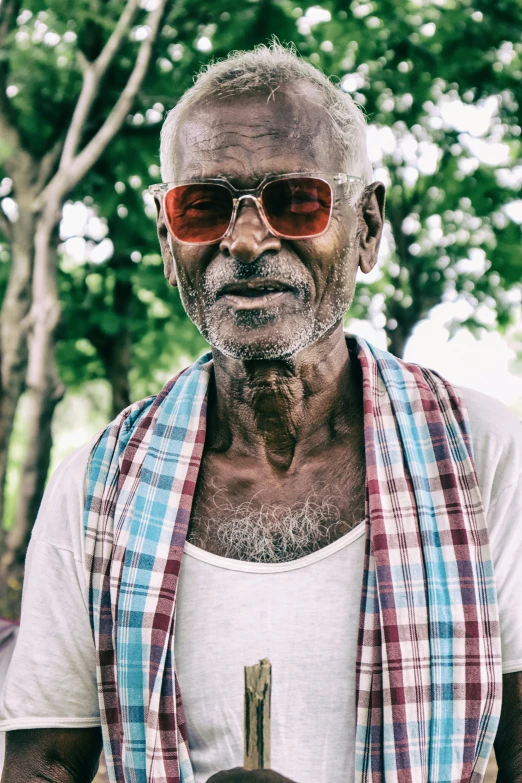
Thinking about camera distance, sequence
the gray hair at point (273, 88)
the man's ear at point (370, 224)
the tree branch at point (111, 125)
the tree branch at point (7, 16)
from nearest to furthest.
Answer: the gray hair at point (273, 88)
the man's ear at point (370, 224)
the tree branch at point (111, 125)
the tree branch at point (7, 16)

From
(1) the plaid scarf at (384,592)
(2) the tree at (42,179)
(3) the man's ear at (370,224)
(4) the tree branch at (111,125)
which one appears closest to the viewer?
(1) the plaid scarf at (384,592)

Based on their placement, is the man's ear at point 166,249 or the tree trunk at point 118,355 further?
the tree trunk at point 118,355

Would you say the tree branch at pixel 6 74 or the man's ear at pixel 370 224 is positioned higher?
the tree branch at pixel 6 74

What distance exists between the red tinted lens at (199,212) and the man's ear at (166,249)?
0.20 meters

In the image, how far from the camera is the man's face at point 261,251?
7.98 feet

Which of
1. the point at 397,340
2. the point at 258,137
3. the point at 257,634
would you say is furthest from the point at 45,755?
the point at 397,340

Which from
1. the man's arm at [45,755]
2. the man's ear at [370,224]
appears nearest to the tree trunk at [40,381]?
the man's ear at [370,224]

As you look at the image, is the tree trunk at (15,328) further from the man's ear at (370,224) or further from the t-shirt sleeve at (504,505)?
the t-shirt sleeve at (504,505)

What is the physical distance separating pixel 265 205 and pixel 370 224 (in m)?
0.50

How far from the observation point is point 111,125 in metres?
6.37

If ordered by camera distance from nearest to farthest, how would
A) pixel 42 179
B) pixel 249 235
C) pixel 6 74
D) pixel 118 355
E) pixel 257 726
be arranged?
pixel 257 726 → pixel 249 235 → pixel 6 74 → pixel 42 179 → pixel 118 355

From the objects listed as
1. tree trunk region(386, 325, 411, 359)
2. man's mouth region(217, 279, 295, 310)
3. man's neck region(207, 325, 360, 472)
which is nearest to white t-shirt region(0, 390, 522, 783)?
man's neck region(207, 325, 360, 472)

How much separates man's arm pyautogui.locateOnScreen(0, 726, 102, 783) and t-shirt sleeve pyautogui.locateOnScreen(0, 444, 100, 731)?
1.5 inches

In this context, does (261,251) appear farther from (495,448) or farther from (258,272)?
(495,448)
